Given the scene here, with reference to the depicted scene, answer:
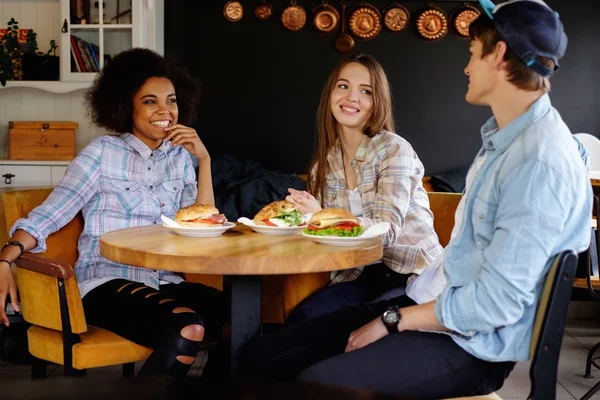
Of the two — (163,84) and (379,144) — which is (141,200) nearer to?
(163,84)

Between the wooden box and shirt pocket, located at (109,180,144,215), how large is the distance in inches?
101

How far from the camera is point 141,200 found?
2727 millimetres

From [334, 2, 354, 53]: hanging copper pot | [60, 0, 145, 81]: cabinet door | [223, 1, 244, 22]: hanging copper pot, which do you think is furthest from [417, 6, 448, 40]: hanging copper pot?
[60, 0, 145, 81]: cabinet door

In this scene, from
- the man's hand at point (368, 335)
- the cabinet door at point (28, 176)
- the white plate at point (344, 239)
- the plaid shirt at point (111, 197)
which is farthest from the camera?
the cabinet door at point (28, 176)

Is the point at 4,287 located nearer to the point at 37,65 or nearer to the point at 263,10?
the point at 37,65

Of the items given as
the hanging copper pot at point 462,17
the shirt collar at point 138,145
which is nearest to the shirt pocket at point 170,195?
the shirt collar at point 138,145

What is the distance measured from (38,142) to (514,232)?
4.31 metres

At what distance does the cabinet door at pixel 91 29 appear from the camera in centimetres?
502

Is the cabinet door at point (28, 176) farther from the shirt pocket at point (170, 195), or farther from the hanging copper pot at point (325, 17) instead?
the shirt pocket at point (170, 195)

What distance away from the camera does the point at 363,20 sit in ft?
17.8

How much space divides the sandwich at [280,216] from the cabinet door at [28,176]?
3.05 m

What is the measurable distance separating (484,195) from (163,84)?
1716 mm

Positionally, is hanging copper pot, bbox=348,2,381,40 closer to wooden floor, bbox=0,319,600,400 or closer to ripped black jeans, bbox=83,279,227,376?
wooden floor, bbox=0,319,600,400

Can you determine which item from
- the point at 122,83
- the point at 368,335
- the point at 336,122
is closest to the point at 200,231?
the point at 368,335
